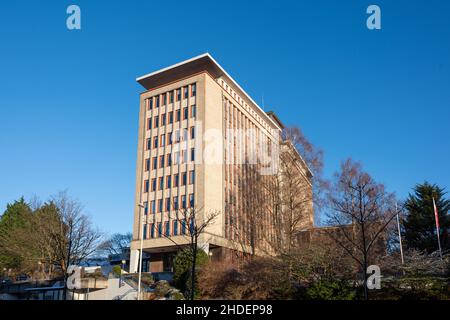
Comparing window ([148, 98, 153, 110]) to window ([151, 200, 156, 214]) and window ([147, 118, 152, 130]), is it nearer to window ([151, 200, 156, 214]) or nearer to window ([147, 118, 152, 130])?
window ([147, 118, 152, 130])

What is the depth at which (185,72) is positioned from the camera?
56719 mm

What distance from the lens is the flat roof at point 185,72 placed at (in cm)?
5500

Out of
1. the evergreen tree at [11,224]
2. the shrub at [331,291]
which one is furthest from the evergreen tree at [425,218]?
the evergreen tree at [11,224]

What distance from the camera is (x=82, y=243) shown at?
121 ft

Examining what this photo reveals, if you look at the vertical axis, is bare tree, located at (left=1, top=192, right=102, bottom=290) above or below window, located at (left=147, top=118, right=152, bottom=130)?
below

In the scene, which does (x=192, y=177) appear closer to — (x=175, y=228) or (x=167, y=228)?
(x=175, y=228)

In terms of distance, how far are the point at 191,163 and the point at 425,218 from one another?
2697 cm

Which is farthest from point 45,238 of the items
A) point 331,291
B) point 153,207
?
point 331,291

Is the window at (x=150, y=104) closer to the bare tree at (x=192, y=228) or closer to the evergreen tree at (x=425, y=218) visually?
the bare tree at (x=192, y=228)

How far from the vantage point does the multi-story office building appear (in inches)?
1960

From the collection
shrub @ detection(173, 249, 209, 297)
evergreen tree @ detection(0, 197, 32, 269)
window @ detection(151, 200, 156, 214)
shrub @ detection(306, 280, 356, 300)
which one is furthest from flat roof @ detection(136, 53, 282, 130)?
shrub @ detection(306, 280, 356, 300)

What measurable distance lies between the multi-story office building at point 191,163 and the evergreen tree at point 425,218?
15397mm

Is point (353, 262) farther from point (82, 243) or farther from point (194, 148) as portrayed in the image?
point (194, 148)
